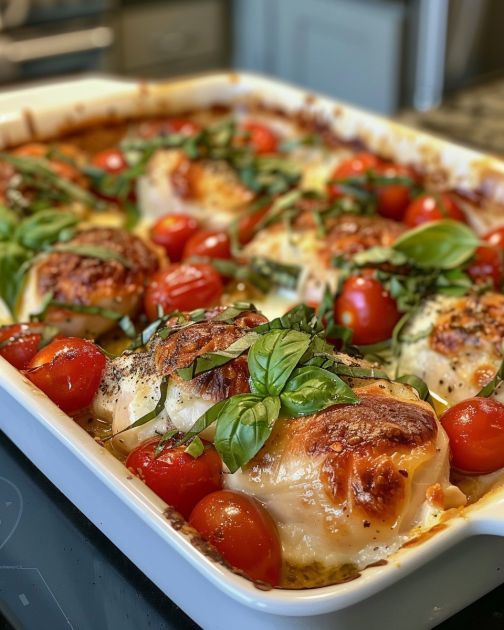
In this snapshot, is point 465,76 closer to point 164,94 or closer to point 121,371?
point 164,94

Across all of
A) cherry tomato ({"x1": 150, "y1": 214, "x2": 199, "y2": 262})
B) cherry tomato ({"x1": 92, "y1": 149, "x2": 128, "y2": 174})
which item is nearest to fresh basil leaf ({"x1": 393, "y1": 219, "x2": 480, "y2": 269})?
cherry tomato ({"x1": 150, "y1": 214, "x2": 199, "y2": 262})

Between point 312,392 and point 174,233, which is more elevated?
point 312,392

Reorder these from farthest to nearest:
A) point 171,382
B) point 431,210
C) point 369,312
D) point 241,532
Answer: point 431,210, point 369,312, point 171,382, point 241,532

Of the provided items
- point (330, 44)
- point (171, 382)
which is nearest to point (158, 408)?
point (171, 382)

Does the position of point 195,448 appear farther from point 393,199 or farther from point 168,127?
point 168,127

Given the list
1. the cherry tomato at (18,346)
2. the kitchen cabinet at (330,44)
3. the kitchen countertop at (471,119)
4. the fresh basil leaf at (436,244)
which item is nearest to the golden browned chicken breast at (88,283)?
the cherry tomato at (18,346)

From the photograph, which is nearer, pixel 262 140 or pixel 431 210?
pixel 431 210

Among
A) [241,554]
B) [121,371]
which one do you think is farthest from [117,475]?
[121,371]
